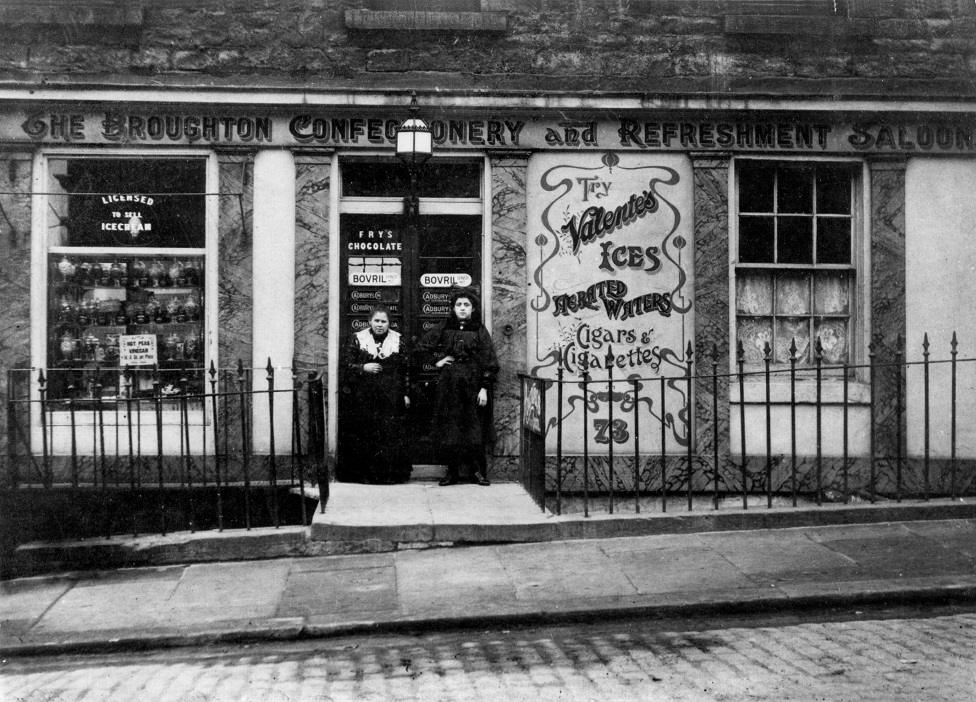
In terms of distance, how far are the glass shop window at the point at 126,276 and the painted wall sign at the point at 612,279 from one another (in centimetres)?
337

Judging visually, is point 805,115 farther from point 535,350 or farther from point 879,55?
point 535,350

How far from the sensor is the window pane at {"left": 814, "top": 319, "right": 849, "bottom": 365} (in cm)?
1004

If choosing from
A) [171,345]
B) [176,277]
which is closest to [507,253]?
[176,277]

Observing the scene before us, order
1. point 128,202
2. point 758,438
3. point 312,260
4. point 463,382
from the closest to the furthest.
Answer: point 463,382 < point 312,260 < point 128,202 < point 758,438

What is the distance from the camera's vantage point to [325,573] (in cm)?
711

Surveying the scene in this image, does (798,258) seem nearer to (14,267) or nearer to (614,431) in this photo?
(614,431)

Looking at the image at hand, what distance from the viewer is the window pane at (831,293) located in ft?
32.9

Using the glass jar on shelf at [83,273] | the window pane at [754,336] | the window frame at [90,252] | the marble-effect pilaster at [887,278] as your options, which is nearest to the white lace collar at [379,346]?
the window frame at [90,252]

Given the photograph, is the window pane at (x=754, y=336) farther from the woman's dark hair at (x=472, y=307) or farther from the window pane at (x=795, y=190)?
the woman's dark hair at (x=472, y=307)

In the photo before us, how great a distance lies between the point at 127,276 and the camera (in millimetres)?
9688

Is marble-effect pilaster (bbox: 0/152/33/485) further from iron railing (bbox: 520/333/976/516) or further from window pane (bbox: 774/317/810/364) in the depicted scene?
window pane (bbox: 774/317/810/364)

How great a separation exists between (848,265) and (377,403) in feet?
16.3

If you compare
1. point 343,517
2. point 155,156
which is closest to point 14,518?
point 343,517

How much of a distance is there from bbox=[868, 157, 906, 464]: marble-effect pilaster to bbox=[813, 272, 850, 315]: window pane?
30 cm
